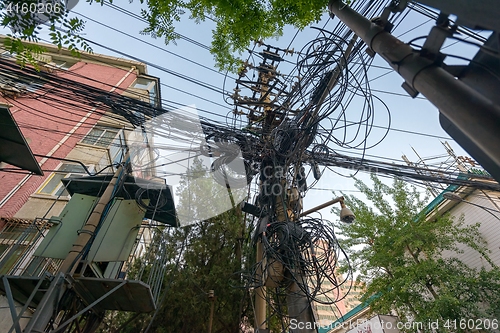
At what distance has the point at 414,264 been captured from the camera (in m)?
7.31

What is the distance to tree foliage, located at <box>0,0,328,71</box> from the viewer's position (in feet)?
6.22

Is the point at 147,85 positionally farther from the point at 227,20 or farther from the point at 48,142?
the point at 227,20

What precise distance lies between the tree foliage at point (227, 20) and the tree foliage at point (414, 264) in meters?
7.54

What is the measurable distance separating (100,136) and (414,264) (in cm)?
1223

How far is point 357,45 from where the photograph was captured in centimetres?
317

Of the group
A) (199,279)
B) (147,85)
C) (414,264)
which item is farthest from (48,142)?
(414,264)

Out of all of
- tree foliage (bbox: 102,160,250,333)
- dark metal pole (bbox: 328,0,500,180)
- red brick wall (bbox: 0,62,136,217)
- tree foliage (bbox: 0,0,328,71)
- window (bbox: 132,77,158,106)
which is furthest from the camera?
window (bbox: 132,77,158,106)

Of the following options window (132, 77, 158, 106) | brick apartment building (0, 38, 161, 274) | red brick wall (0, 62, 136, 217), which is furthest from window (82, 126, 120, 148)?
window (132, 77, 158, 106)

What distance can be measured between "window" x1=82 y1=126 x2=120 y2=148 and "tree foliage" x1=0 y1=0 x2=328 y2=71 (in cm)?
787

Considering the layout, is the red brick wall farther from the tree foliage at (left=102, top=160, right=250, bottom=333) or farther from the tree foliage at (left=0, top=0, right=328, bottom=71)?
the tree foliage at (left=102, top=160, right=250, bottom=333)

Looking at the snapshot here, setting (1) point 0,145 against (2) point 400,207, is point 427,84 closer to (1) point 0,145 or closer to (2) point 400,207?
(1) point 0,145

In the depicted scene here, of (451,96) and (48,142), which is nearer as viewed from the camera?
(451,96)

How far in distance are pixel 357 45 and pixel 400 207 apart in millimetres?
7449

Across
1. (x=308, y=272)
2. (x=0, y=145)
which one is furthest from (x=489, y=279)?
(x=0, y=145)
